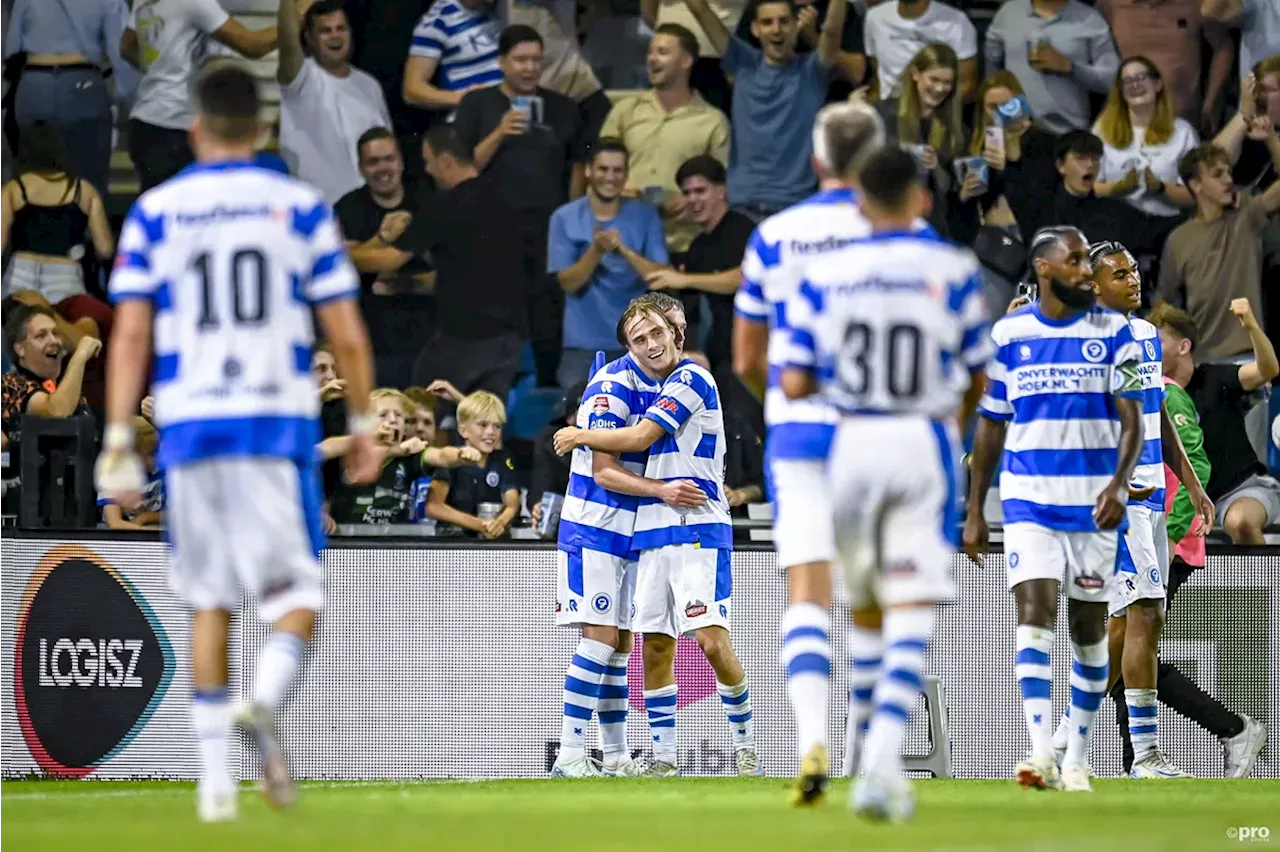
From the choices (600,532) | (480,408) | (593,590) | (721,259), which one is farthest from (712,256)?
(593,590)

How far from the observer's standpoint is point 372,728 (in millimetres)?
12430

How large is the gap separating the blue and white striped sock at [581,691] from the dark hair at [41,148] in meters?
6.62

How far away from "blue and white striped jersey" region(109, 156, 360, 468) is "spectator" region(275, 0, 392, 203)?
8815 mm

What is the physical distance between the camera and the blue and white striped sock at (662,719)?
1098 cm

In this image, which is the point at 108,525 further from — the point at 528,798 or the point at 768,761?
the point at 528,798

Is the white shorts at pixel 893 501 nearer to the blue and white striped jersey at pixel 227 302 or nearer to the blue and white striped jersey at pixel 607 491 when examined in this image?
the blue and white striped jersey at pixel 227 302

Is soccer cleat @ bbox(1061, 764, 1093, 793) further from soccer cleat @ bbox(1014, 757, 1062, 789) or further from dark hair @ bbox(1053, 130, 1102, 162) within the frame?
dark hair @ bbox(1053, 130, 1102, 162)

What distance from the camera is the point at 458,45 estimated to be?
15.5 metres

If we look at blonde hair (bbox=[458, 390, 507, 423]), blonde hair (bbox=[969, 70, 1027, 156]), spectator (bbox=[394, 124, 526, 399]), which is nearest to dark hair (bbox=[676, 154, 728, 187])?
spectator (bbox=[394, 124, 526, 399])

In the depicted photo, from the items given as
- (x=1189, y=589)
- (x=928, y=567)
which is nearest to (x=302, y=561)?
(x=928, y=567)

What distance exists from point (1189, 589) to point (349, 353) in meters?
7.69

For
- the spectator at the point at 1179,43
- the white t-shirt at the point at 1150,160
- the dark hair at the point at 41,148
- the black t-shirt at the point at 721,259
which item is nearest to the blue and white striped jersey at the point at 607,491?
the black t-shirt at the point at 721,259

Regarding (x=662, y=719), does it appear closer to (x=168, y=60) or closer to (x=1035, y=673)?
(x=1035, y=673)

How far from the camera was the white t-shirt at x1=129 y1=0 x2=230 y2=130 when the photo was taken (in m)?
15.3
